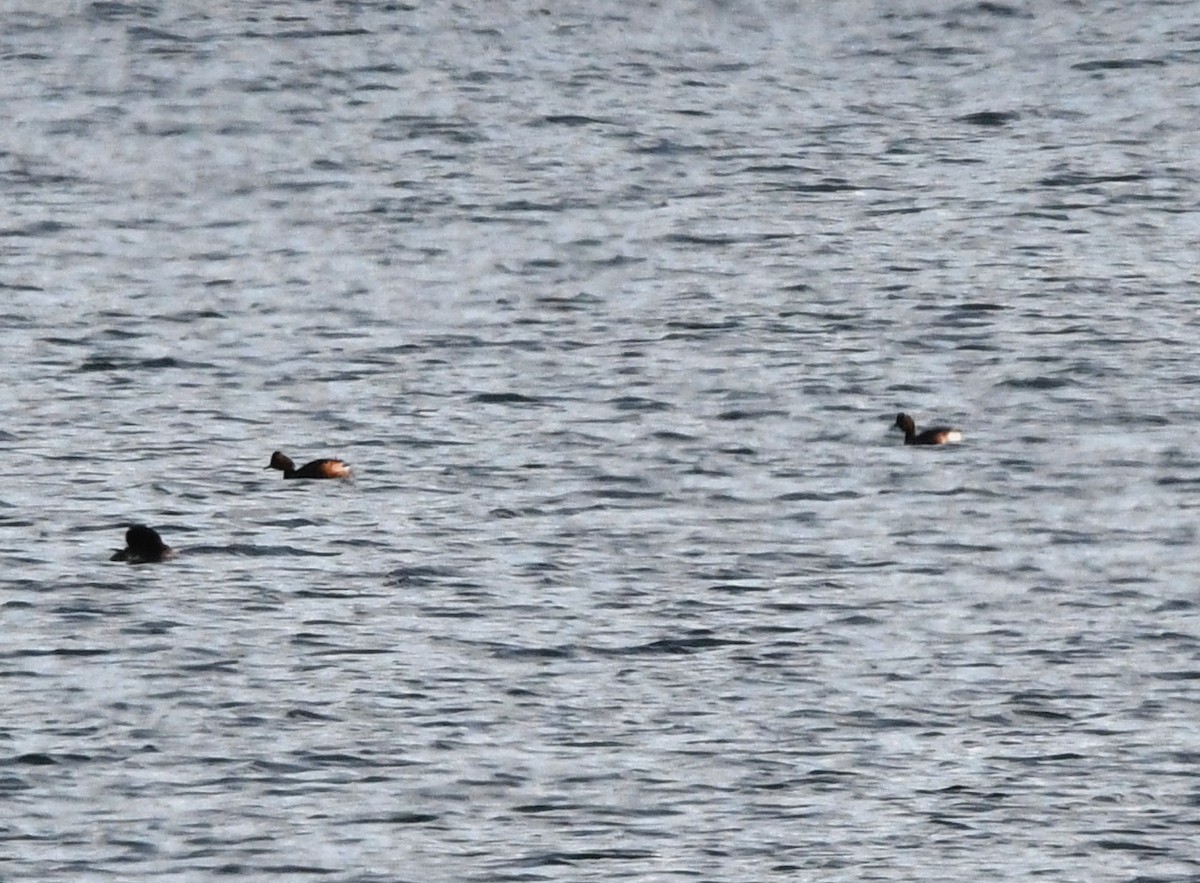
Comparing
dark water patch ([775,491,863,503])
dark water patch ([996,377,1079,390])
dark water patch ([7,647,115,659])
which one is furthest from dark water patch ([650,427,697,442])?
dark water patch ([7,647,115,659])

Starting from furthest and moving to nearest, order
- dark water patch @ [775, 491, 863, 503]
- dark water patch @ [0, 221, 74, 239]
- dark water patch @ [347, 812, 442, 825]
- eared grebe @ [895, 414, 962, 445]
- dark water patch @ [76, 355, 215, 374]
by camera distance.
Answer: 1. dark water patch @ [0, 221, 74, 239]
2. dark water patch @ [76, 355, 215, 374]
3. eared grebe @ [895, 414, 962, 445]
4. dark water patch @ [775, 491, 863, 503]
5. dark water patch @ [347, 812, 442, 825]

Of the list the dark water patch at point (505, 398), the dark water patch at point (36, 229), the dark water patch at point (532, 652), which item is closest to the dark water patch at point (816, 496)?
the dark water patch at point (505, 398)

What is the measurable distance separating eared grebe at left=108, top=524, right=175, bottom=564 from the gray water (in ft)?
0.51

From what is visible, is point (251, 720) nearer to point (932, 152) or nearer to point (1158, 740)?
point (1158, 740)

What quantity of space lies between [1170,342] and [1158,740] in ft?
35.3

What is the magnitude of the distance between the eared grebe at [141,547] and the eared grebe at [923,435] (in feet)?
22.1

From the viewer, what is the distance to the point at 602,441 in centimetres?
2733

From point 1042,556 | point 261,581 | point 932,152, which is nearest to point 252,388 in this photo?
point 261,581

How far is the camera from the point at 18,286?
32.8 metres

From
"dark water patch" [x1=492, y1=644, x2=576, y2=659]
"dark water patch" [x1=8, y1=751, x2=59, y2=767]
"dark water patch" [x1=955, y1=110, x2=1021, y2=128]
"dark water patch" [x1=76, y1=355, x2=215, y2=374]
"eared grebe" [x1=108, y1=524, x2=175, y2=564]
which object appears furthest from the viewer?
"dark water patch" [x1=955, y1=110, x2=1021, y2=128]

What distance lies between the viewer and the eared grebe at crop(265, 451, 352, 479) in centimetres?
2611

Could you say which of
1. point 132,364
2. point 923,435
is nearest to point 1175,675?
point 923,435

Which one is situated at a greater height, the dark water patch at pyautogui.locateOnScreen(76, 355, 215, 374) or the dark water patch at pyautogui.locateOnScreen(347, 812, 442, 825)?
the dark water patch at pyautogui.locateOnScreen(76, 355, 215, 374)

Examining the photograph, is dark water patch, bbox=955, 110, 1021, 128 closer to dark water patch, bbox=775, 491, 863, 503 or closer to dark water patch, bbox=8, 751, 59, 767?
dark water patch, bbox=775, 491, 863, 503
